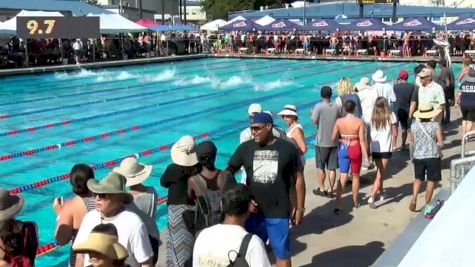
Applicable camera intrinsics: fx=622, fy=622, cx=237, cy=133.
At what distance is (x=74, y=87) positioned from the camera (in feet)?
71.0

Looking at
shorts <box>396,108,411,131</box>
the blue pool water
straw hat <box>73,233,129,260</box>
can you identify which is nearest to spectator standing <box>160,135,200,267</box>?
straw hat <box>73,233,129,260</box>

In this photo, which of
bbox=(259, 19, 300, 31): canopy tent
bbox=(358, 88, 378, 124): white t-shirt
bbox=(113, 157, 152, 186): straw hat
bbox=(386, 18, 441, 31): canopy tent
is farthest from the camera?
bbox=(259, 19, 300, 31): canopy tent

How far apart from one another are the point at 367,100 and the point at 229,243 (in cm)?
569

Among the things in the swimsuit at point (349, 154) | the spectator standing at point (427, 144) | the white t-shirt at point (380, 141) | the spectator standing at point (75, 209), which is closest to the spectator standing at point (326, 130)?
the swimsuit at point (349, 154)

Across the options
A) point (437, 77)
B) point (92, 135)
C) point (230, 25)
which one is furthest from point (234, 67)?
point (437, 77)

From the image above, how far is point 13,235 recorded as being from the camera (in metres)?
3.56

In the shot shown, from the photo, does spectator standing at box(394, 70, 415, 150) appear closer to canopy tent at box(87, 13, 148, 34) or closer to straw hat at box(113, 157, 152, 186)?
straw hat at box(113, 157, 152, 186)

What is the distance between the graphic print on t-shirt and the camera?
452 cm

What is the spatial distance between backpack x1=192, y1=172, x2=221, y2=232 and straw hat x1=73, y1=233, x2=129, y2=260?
1238 mm

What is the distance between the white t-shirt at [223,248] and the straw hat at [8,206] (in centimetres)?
114

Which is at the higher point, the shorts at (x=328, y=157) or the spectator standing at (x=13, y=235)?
the spectator standing at (x=13, y=235)

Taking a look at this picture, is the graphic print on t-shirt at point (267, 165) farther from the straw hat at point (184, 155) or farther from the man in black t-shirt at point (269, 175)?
the straw hat at point (184, 155)

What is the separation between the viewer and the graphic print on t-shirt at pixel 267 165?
4.52m

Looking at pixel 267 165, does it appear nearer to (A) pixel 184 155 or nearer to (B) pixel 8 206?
(A) pixel 184 155
